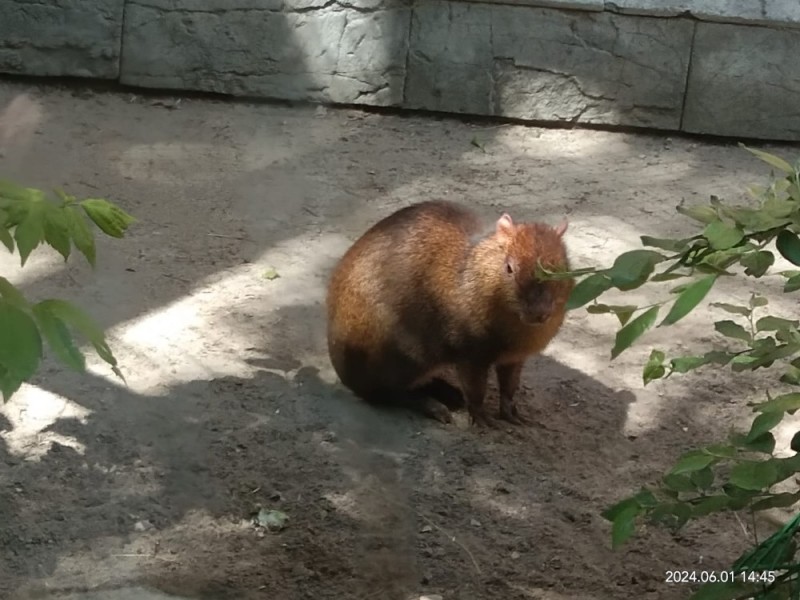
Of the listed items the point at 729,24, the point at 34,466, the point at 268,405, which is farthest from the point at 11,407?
the point at 729,24

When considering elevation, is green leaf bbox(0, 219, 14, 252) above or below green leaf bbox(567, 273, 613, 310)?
above

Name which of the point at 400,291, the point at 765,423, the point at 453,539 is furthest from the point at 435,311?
the point at 765,423

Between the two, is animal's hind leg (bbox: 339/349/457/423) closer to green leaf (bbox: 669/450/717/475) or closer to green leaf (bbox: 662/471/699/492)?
green leaf (bbox: 662/471/699/492)

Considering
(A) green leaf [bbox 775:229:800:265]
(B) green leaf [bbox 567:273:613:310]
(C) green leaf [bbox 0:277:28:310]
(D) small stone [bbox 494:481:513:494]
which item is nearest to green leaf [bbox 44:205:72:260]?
(C) green leaf [bbox 0:277:28:310]

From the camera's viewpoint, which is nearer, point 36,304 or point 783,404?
point 36,304

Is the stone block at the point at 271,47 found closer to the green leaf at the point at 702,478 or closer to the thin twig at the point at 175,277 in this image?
the thin twig at the point at 175,277

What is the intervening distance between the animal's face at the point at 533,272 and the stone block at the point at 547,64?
3115 mm

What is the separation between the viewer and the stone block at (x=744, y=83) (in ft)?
23.3

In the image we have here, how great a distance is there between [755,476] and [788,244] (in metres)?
0.45

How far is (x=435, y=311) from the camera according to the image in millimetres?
4535

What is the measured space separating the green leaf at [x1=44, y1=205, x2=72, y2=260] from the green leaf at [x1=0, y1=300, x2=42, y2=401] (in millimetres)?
265

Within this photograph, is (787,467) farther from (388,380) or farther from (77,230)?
(388,380)

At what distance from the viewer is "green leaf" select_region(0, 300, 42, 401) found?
1821 mm

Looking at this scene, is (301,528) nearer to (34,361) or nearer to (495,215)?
(34,361)
